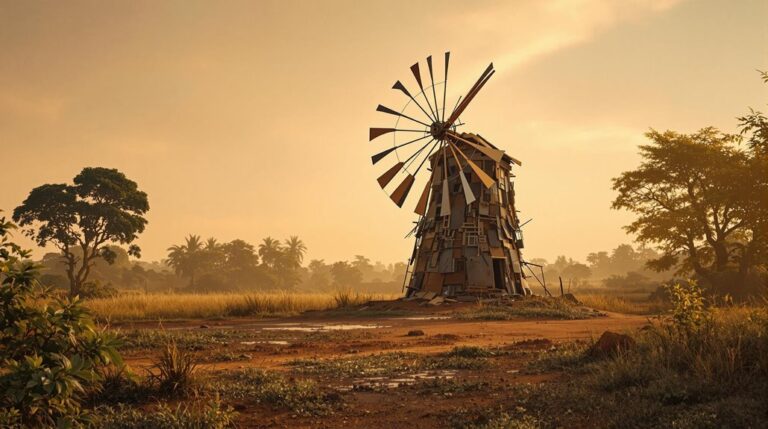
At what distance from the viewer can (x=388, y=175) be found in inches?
1280

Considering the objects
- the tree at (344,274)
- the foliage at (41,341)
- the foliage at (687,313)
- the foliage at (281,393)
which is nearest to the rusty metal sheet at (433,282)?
the foliage at (687,313)

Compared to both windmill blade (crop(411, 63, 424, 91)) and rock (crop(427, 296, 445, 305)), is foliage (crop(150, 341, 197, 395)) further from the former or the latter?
windmill blade (crop(411, 63, 424, 91))

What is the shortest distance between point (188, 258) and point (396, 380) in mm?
79366

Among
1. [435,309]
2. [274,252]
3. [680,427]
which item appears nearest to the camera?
[680,427]

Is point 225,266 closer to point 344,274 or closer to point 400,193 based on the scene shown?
point 344,274

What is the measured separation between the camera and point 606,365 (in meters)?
8.78

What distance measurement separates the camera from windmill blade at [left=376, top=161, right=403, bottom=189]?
32.4 meters

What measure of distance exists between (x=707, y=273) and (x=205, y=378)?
3406cm

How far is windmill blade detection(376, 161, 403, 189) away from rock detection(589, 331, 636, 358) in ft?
75.3

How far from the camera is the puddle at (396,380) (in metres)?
8.58

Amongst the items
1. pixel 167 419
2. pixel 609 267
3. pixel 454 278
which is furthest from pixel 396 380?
pixel 609 267

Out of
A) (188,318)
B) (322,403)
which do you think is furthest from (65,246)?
(322,403)

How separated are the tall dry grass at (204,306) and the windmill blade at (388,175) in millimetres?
7266

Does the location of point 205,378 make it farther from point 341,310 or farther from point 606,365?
point 341,310
